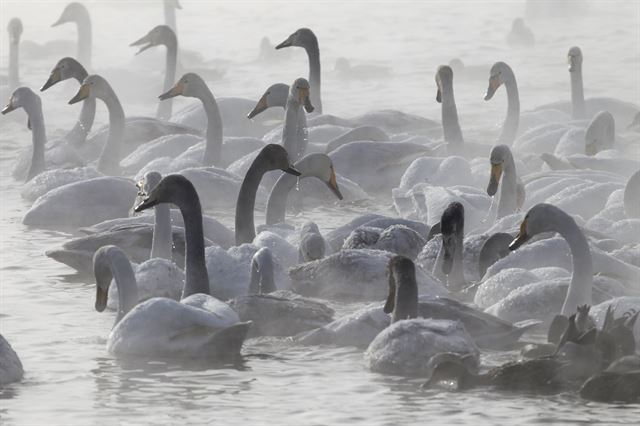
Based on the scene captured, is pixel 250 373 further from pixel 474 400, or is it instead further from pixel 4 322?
pixel 4 322

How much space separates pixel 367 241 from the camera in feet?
39.4

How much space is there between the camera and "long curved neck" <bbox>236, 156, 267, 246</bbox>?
40.5ft

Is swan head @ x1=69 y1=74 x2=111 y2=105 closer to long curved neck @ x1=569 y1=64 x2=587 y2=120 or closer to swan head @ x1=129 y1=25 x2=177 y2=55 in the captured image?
swan head @ x1=129 y1=25 x2=177 y2=55

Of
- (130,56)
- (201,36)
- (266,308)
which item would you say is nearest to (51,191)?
(266,308)

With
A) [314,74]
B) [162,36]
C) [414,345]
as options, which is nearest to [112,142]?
[314,74]

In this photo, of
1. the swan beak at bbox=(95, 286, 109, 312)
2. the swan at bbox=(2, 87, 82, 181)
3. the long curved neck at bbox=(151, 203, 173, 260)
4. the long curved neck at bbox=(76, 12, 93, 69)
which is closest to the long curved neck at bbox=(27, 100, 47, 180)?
the swan at bbox=(2, 87, 82, 181)

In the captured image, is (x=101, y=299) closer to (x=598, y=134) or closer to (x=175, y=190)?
(x=175, y=190)

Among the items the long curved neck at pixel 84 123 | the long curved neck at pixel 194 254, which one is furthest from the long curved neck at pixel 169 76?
the long curved neck at pixel 194 254

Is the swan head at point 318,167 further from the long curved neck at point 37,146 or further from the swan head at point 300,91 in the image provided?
the long curved neck at point 37,146

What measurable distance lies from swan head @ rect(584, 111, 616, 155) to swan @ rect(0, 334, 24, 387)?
936 centimetres

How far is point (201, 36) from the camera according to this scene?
1551 inches

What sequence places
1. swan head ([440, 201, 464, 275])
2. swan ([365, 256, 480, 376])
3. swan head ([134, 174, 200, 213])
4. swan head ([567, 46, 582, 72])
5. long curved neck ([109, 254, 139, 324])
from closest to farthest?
swan ([365, 256, 480, 376]) < long curved neck ([109, 254, 139, 324]) < swan head ([134, 174, 200, 213]) < swan head ([440, 201, 464, 275]) < swan head ([567, 46, 582, 72])

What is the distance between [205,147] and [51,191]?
106 inches

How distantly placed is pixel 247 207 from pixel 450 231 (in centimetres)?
177
